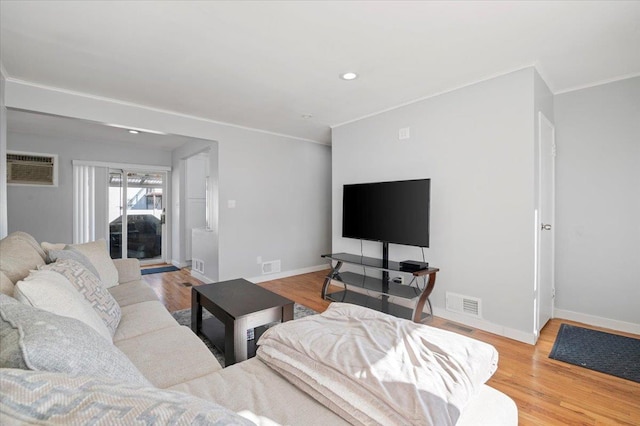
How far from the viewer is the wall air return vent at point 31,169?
16.0 ft

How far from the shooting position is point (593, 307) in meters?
3.11

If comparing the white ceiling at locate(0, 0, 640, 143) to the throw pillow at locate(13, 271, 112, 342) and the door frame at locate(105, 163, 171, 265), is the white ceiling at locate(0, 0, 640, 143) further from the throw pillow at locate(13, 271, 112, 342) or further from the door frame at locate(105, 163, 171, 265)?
the door frame at locate(105, 163, 171, 265)

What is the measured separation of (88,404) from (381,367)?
0.89 m

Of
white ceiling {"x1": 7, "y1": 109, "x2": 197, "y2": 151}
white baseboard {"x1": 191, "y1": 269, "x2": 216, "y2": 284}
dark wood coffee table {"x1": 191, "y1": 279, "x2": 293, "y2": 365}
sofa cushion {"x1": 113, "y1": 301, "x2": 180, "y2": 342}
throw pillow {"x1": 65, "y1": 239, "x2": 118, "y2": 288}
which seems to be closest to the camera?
sofa cushion {"x1": 113, "y1": 301, "x2": 180, "y2": 342}

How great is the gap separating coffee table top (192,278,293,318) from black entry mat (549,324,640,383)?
2303 millimetres

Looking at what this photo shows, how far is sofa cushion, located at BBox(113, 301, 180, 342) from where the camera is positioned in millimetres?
1769

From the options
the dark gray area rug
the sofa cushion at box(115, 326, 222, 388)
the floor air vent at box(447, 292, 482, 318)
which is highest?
the sofa cushion at box(115, 326, 222, 388)

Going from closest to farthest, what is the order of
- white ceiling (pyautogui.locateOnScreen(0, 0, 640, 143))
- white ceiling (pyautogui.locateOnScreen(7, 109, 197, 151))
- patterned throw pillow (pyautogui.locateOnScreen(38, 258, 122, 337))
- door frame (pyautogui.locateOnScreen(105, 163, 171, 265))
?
patterned throw pillow (pyautogui.locateOnScreen(38, 258, 122, 337)), white ceiling (pyautogui.locateOnScreen(0, 0, 640, 143)), white ceiling (pyautogui.locateOnScreen(7, 109, 197, 151)), door frame (pyautogui.locateOnScreen(105, 163, 171, 265))

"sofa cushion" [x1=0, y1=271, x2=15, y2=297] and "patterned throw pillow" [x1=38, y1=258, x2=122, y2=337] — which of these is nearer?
"sofa cushion" [x1=0, y1=271, x2=15, y2=297]

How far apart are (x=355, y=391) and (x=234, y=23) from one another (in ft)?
7.50

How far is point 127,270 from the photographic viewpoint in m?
3.01

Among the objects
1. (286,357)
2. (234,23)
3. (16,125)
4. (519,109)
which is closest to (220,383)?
(286,357)

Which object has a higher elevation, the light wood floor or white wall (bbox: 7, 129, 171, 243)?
white wall (bbox: 7, 129, 171, 243)

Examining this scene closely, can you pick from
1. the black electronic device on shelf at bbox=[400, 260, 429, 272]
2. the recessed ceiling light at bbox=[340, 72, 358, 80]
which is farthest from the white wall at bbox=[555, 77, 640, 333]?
the recessed ceiling light at bbox=[340, 72, 358, 80]
